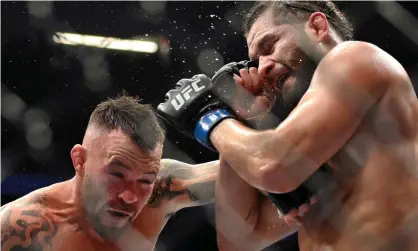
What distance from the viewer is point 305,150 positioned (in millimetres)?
1004

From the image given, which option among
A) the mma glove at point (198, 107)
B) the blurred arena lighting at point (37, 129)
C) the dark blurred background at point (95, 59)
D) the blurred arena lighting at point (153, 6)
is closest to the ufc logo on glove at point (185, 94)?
the mma glove at point (198, 107)

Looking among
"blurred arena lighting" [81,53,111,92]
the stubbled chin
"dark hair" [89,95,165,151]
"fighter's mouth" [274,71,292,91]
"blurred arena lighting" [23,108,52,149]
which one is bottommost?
"blurred arena lighting" [23,108,52,149]

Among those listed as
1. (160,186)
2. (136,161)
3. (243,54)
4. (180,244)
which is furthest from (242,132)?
(180,244)

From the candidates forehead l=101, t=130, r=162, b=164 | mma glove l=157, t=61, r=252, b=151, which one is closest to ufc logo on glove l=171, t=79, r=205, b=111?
mma glove l=157, t=61, r=252, b=151

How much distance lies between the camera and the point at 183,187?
71.2 inches

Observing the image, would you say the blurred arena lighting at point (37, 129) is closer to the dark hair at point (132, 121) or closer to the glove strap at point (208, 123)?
the dark hair at point (132, 121)

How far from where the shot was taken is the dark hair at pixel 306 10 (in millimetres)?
1271

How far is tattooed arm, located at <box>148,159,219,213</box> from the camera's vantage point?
1780mm

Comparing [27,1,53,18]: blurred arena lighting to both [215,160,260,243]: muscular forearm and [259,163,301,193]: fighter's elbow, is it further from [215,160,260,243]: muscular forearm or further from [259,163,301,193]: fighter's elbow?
[259,163,301,193]: fighter's elbow

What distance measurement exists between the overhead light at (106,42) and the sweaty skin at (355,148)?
108 inches

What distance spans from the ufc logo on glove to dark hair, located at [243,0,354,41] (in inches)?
7.7

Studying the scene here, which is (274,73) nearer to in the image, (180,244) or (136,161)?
(136,161)

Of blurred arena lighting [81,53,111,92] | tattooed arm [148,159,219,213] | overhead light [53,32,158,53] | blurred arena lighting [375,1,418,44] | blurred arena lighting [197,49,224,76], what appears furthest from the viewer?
blurred arena lighting [81,53,111,92]

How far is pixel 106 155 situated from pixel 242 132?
0.66 meters
